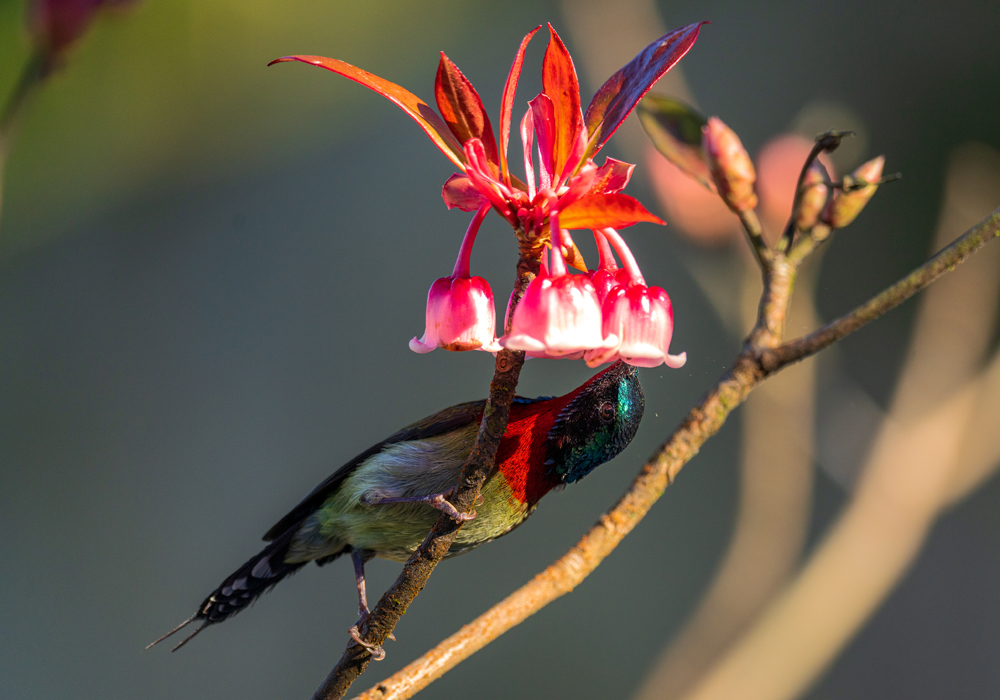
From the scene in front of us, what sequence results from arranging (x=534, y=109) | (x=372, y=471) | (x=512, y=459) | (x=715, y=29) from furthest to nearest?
1. (x=715, y=29)
2. (x=372, y=471)
3. (x=512, y=459)
4. (x=534, y=109)

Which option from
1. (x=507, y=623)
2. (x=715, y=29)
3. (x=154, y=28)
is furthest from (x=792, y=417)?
(x=154, y=28)

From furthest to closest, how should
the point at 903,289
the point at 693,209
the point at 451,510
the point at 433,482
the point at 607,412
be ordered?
the point at 693,209, the point at 433,482, the point at 607,412, the point at 451,510, the point at 903,289

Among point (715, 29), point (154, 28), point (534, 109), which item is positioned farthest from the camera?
point (715, 29)

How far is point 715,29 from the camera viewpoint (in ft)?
5.18

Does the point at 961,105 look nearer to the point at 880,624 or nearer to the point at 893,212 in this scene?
the point at 893,212

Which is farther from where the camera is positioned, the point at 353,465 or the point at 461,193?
the point at 353,465

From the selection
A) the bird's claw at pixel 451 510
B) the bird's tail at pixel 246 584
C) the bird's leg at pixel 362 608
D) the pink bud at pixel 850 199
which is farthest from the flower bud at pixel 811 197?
the bird's tail at pixel 246 584

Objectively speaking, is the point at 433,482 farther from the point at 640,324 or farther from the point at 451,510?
the point at 640,324

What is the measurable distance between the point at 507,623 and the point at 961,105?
5.20 ft

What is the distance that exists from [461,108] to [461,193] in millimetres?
50

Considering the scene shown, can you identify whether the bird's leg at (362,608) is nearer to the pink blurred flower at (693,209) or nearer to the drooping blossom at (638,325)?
the drooping blossom at (638,325)

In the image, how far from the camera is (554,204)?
0.36 m

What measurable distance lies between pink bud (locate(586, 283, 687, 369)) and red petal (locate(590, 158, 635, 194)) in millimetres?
60

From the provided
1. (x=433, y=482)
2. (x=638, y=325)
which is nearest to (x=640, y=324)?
(x=638, y=325)
